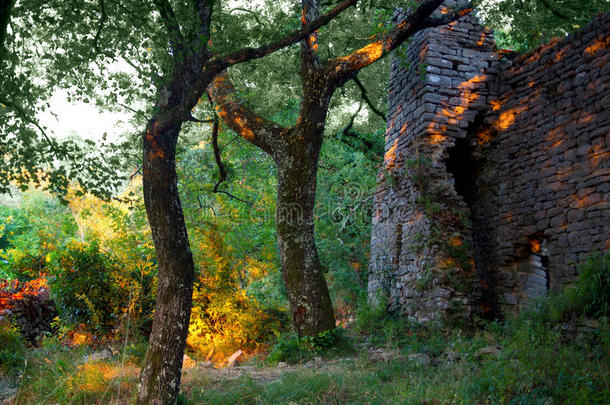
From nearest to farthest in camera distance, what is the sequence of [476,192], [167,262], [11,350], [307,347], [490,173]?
[167,262]
[11,350]
[307,347]
[490,173]
[476,192]

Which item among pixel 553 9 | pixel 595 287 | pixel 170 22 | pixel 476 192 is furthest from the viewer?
pixel 476 192

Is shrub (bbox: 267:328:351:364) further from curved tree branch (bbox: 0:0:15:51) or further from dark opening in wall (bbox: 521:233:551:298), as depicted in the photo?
curved tree branch (bbox: 0:0:15:51)

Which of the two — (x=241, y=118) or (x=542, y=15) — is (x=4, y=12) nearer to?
(x=241, y=118)

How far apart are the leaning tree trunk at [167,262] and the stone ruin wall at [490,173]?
430cm

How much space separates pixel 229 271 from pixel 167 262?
3964 millimetres

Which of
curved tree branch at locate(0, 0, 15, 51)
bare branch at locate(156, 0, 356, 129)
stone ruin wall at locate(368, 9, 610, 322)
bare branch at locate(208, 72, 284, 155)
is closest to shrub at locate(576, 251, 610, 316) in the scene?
stone ruin wall at locate(368, 9, 610, 322)

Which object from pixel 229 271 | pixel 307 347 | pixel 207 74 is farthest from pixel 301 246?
pixel 207 74

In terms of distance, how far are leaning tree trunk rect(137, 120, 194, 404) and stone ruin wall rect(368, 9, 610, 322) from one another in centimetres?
430

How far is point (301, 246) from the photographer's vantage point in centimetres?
687

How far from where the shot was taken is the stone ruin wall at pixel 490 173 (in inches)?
239

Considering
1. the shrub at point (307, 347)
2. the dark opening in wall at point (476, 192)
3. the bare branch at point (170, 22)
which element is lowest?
the shrub at point (307, 347)

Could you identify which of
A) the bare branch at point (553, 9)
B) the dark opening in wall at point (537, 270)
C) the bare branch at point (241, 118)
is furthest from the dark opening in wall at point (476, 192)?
the bare branch at point (241, 118)

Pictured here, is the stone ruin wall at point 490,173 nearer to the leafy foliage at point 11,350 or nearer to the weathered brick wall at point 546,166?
the weathered brick wall at point 546,166

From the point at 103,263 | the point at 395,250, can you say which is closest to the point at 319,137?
the point at 395,250
